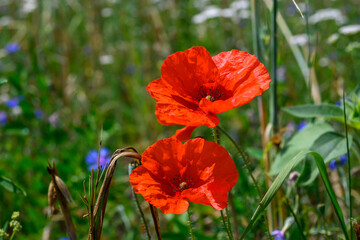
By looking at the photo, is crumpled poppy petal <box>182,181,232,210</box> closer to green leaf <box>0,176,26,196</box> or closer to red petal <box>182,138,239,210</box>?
red petal <box>182,138,239,210</box>

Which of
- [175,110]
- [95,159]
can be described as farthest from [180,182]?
[95,159]

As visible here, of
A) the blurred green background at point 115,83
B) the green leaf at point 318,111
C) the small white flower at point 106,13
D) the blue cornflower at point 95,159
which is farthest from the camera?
the small white flower at point 106,13

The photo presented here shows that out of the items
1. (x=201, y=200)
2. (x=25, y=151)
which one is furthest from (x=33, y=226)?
(x=201, y=200)

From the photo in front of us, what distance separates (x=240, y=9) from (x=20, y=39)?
200 centimetres

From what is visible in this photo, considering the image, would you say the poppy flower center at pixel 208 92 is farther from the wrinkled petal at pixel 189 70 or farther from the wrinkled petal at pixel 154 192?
the wrinkled petal at pixel 154 192

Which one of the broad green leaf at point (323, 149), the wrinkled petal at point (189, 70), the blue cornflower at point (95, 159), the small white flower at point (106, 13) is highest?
the small white flower at point (106, 13)

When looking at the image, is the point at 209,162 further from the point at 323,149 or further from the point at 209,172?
the point at 323,149

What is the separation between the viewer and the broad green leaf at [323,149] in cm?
A: 139

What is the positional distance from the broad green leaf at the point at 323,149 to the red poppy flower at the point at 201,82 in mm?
448

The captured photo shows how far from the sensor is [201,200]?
3.11 ft

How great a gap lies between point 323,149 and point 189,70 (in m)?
0.56

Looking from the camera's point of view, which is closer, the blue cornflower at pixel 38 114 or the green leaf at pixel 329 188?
the green leaf at pixel 329 188

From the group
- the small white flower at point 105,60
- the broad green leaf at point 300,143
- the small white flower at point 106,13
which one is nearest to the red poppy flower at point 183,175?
the broad green leaf at point 300,143

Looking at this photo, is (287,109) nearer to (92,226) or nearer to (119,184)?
(92,226)
